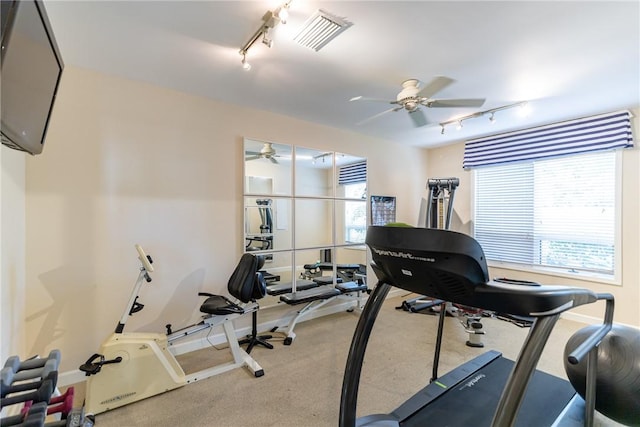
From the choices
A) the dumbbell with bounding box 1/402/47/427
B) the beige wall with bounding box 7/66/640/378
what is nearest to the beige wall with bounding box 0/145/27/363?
the beige wall with bounding box 7/66/640/378

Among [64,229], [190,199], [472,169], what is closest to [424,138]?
[472,169]

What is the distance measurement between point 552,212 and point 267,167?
153 inches

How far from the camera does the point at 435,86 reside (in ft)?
7.15

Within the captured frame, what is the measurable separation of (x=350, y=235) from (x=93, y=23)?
11.3ft

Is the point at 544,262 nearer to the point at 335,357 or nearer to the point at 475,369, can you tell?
the point at 475,369

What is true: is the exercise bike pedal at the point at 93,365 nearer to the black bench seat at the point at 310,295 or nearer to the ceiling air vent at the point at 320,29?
the black bench seat at the point at 310,295

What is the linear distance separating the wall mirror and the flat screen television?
6.72ft

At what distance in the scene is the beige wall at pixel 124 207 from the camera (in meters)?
2.21

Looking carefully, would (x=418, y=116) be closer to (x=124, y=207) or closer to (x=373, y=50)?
(x=373, y=50)

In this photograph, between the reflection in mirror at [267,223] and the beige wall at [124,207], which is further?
the reflection in mirror at [267,223]

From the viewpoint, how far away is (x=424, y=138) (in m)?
4.64

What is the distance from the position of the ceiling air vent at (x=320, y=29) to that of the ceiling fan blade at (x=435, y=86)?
2.46 feet

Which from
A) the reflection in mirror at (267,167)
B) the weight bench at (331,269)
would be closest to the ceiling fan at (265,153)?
the reflection in mirror at (267,167)

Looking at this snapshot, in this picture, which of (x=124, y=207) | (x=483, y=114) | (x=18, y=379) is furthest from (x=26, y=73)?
(x=483, y=114)
